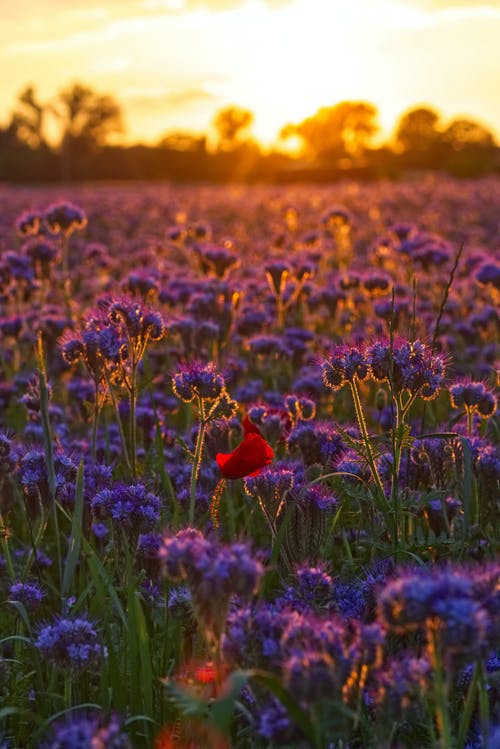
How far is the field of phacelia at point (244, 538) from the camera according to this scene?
2.11 meters

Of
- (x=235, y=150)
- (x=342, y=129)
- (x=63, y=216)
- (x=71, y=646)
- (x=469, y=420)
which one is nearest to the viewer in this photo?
(x=71, y=646)

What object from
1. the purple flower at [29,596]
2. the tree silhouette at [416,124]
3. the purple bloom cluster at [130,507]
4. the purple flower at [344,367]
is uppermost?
the tree silhouette at [416,124]

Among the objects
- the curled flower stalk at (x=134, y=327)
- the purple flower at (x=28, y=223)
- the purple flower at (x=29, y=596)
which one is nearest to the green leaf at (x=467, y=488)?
the curled flower stalk at (x=134, y=327)

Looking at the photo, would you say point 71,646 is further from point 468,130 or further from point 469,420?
point 468,130

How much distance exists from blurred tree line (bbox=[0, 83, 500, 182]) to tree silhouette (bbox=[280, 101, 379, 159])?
0.43ft

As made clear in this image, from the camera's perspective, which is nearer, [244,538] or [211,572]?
[211,572]

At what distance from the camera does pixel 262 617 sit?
2324mm

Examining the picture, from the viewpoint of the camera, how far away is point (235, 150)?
10769 cm

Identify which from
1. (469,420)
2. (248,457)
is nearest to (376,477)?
(248,457)

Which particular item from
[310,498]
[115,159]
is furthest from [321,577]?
[115,159]

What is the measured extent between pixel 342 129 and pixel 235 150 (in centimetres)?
2885

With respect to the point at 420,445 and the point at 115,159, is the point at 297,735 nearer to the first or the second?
the point at 420,445

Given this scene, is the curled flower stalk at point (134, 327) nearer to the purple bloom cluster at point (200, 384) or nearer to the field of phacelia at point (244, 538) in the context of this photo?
the field of phacelia at point (244, 538)

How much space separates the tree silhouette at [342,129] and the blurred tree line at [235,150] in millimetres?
130
